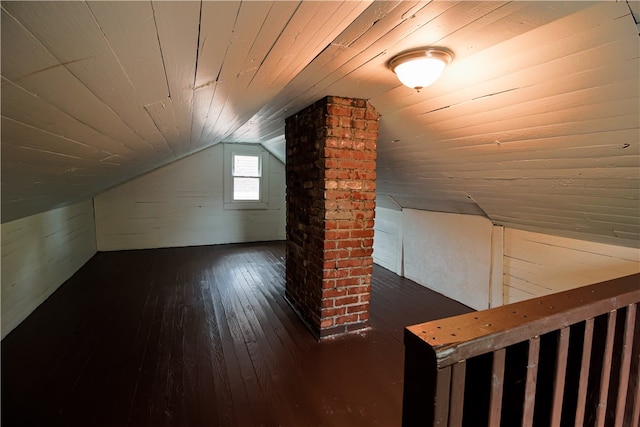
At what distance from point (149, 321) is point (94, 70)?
2.51 meters

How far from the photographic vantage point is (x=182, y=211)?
218 inches

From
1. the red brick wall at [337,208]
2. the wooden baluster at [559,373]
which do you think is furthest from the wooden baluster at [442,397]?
the red brick wall at [337,208]

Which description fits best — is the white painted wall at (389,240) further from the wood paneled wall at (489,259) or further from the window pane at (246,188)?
the window pane at (246,188)

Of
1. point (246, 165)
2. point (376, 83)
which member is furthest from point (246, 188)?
point (376, 83)

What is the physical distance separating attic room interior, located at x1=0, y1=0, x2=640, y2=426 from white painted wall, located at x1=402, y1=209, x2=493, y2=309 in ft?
0.07

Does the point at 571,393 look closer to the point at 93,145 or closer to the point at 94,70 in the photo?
the point at 94,70

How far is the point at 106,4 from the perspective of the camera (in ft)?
1.68

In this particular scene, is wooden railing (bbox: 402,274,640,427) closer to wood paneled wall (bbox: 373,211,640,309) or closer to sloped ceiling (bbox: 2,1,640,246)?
sloped ceiling (bbox: 2,1,640,246)

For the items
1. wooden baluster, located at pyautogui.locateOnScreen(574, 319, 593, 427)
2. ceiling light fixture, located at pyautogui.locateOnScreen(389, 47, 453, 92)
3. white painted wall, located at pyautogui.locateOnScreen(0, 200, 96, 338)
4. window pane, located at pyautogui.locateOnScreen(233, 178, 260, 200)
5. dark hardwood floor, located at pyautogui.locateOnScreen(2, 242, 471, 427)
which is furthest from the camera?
window pane, located at pyautogui.locateOnScreen(233, 178, 260, 200)

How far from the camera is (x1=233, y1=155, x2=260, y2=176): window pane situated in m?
5.86

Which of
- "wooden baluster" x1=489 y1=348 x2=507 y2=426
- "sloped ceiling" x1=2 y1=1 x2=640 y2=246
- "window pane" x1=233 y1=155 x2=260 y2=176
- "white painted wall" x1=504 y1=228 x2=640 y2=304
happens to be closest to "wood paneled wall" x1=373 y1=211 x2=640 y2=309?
"white painted wall" x1=504 y1=228 x2=640 y2=304

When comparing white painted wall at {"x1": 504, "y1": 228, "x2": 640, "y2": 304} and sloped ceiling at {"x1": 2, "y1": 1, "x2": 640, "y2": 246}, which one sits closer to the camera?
sloped ceiling at {"x1": 2, "y1": 1, "x2": 640, "y2": 246}

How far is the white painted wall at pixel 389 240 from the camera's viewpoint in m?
4.10

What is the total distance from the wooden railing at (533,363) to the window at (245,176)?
5.50m
